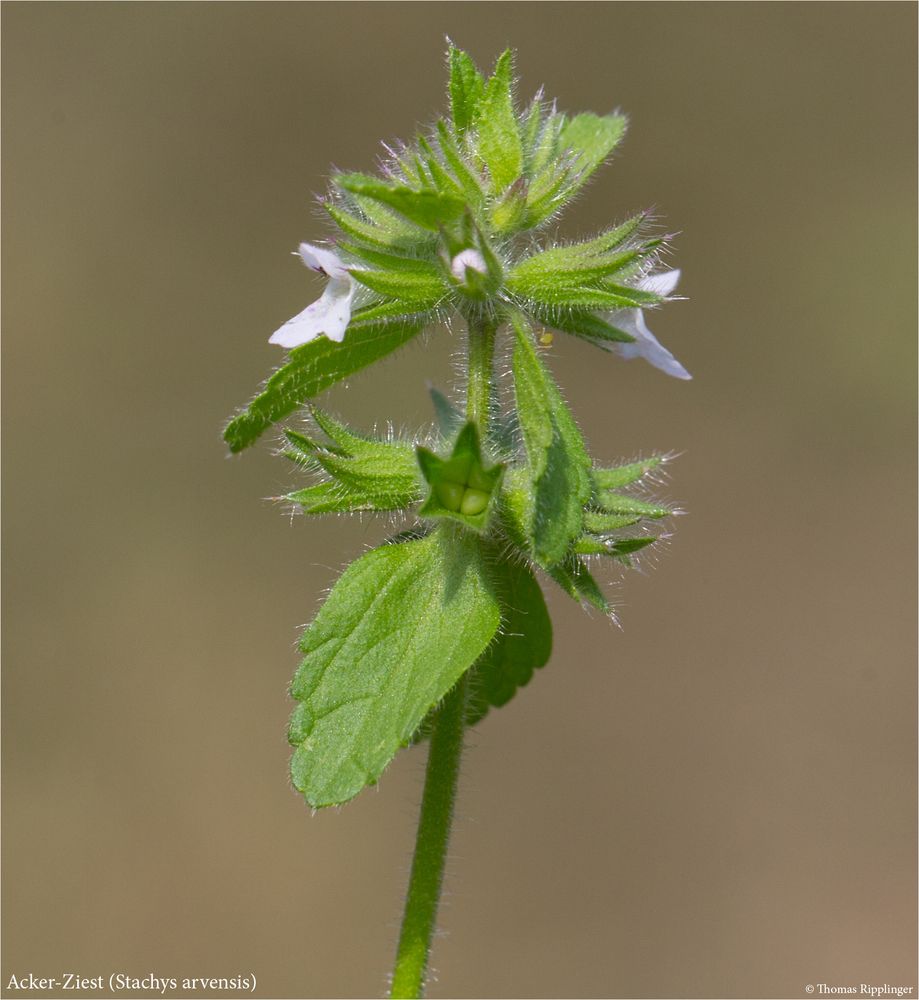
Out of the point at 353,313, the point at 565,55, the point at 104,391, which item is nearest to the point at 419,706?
the point at 353,313

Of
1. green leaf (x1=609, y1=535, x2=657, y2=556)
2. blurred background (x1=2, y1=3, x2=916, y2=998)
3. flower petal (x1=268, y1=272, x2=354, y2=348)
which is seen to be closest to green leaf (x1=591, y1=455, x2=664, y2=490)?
green leaf (x1=609, y1=535, x2=657, y2=556)

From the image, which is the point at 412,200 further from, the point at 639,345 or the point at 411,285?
the point at 639,345

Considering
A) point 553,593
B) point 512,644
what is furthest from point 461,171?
point 553,593

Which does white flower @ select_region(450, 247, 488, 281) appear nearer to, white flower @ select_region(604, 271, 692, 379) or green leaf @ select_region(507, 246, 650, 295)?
green leaf @ select_region(507, 246, 650, 295)

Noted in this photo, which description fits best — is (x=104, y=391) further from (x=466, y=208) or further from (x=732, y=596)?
(x=466, y=208)

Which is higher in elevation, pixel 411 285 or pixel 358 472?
pixel 411 285

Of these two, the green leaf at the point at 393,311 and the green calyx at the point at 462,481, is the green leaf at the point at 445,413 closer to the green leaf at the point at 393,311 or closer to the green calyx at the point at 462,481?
the green leaf at the point at 393,311

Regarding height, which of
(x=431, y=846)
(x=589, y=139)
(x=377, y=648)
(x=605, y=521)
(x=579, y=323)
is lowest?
(x=431, y=846)
